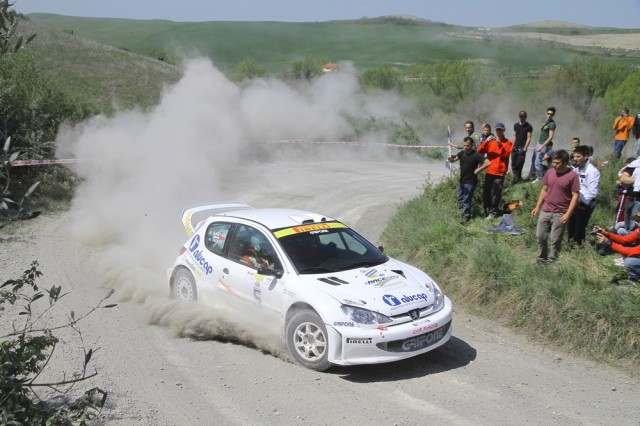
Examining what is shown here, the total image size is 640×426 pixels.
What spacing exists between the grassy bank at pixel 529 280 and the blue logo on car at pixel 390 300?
2.35m

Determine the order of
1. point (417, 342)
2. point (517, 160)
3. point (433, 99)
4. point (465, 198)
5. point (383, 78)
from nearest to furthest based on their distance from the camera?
1. point (417, 342)
2. point (465, 198)
3. point (517, 160)
4. point (433, 99)
5. point (383, 78)

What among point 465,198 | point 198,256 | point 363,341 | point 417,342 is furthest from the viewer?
point 465,198

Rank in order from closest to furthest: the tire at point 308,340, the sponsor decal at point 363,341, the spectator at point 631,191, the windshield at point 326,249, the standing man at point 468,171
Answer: the sponsor decal at point 363,341 → the tire at point 308,340 → the windshield at point 326,249 → the spectator at point 631,191 → the standing man at point 468,171

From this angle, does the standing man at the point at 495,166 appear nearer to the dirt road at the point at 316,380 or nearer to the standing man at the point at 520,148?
the standing man at the point at 520,148

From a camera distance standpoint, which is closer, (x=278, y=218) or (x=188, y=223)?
(x=278, y=218)

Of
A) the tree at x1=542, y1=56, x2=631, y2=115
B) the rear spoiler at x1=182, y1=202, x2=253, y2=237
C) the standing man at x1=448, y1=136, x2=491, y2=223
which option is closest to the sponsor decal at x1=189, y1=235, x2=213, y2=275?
the rear spoiler at x1=182, y1=202, x2=253, y2=237

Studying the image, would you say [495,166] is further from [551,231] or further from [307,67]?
[307,67]

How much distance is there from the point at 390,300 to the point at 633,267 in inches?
143

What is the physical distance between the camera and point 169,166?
1648cm

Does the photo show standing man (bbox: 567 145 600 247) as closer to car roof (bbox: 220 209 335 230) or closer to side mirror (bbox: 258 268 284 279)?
car roof (bbox: 220 209 335 230)

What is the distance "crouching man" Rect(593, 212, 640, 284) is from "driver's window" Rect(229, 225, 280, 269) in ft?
14.3

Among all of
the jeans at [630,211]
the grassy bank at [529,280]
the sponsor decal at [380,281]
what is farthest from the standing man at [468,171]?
the sponsor decal at [380,281]

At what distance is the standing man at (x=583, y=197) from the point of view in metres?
10.2

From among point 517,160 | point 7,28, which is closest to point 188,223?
point 7,28
